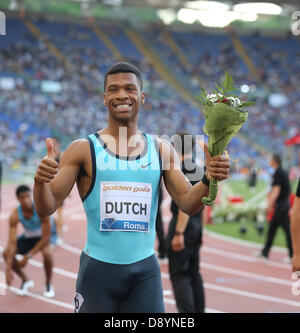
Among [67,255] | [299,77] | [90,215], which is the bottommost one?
[67,255]

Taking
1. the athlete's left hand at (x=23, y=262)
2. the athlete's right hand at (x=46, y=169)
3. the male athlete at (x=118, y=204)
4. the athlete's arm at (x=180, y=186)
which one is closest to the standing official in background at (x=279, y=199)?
Result: the athlete's left hand at (x=23, y=262)

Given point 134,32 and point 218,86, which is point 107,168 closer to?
point 218,86

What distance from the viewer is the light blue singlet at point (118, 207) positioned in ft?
10.1

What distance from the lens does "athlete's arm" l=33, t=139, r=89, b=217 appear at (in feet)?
9.07

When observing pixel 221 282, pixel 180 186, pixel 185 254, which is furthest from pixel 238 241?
pixel 180 186

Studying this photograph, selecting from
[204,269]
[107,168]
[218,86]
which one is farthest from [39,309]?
[218,86]

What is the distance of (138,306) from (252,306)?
4046 millimetres

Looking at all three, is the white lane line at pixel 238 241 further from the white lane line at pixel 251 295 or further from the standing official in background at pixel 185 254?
the standing official in background at pixel 185 254

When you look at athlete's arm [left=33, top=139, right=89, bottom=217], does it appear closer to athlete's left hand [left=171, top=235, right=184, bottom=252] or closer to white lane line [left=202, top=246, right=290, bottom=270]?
athlete's left hand [left=171, top=235, right=184, bottom=252]

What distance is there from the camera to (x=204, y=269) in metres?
9.02

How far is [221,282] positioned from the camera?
26.4ft

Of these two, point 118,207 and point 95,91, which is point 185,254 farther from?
point 95,91

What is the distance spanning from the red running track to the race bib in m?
3.56

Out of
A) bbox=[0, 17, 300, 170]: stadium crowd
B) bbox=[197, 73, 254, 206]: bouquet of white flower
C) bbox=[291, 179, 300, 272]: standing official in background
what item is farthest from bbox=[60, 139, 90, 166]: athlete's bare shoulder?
bbox=[0, 17, 300, 170]: stadium crowd
